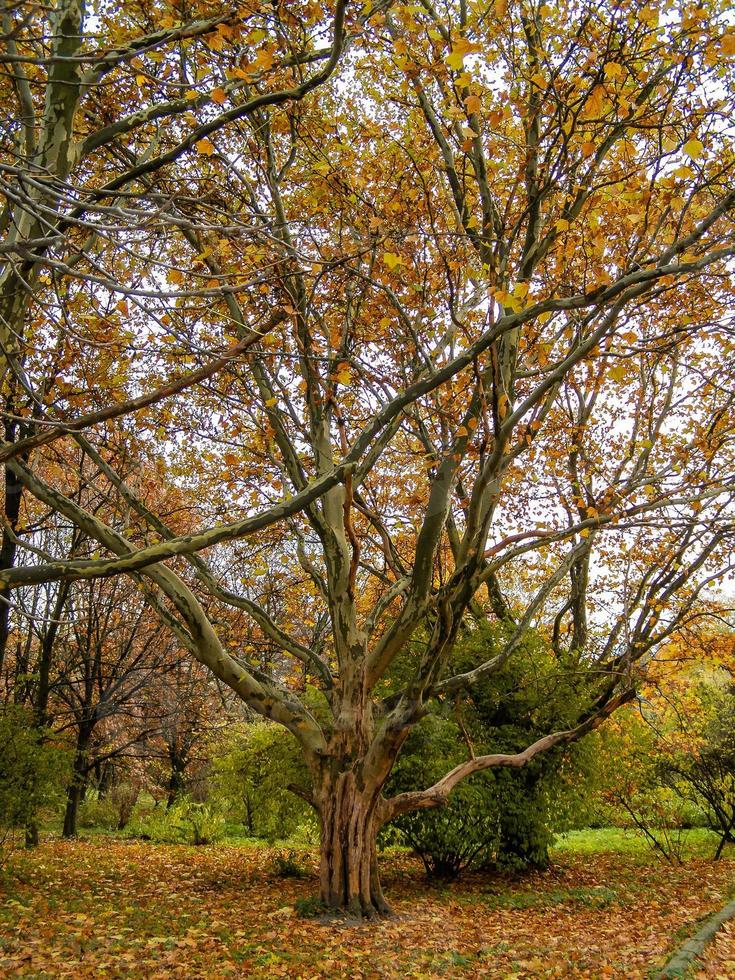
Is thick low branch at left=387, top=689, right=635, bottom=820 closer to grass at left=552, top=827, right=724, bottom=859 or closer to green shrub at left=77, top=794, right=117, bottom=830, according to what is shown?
grass at left=552, top=827, right=724, bottom=859

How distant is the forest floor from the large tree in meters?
1.06

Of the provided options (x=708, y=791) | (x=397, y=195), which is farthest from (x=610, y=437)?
(x=397, y=195)

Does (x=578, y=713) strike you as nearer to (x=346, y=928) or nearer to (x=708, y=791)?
(x=708, y=791)

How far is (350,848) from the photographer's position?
715 centimetres

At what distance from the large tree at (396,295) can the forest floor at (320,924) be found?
3.49 ft

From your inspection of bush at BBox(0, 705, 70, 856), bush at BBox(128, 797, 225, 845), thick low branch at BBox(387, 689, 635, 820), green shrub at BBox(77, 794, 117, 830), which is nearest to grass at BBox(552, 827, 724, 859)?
thick low branch at BBox(387, 689, 635, 820)

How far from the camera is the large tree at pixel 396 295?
5176mm

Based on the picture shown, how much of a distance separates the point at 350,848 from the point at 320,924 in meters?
0.72

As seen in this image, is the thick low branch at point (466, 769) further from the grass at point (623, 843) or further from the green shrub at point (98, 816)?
the green shrub at point (98, 816)

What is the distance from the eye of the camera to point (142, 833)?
14836mm

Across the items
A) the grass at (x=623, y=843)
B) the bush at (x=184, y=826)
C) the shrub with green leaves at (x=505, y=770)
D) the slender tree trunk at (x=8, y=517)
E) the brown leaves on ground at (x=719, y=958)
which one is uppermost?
the slender tree trunk at (x=8, y=517)

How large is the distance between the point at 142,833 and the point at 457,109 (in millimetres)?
14724

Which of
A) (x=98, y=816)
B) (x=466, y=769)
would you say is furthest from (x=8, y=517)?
(x=98, y=816)

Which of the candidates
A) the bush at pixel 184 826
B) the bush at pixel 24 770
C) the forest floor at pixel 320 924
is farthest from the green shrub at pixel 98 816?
the bush at pixel 24 770
